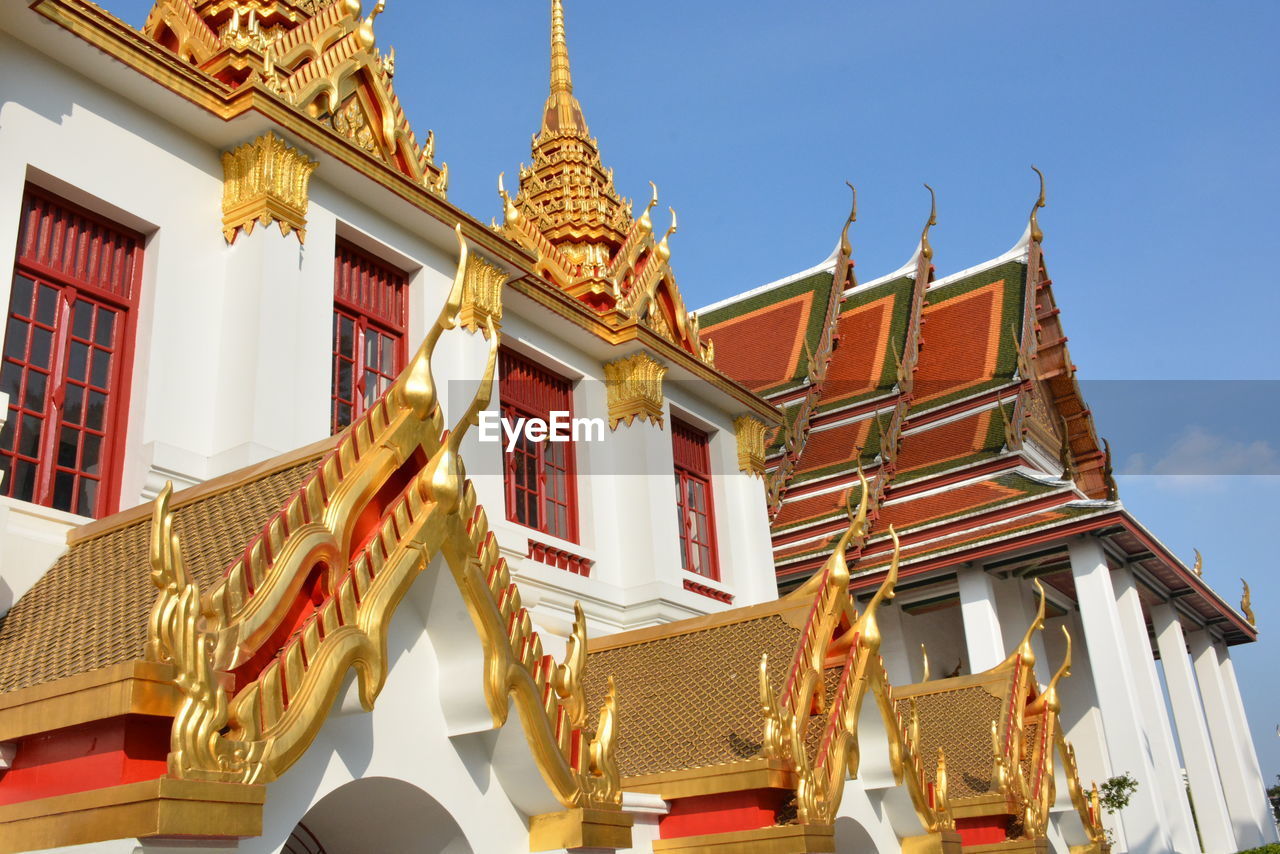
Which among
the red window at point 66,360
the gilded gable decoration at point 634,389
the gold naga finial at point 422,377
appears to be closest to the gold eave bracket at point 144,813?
the gold naga finial at point 422,377

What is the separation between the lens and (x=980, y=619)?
17.5 meters

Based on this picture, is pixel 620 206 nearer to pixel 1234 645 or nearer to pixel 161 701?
pixel 161 701

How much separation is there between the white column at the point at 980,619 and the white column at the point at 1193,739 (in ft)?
10.7

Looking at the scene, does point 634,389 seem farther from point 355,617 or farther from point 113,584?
point 355,617

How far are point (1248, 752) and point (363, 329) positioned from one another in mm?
17893

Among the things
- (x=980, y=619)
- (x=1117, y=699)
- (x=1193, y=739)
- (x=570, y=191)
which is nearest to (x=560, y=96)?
(x=570, y=191)

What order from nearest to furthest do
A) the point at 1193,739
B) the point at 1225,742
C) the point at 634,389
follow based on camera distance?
the point at 634,389, the point at 1193,739, the point at 1225,742

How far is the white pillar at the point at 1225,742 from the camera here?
19172 millimetres

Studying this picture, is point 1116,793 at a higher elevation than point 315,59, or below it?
below

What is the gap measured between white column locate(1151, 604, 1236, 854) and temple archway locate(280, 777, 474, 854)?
15.7 meters

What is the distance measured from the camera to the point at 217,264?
24.3 ft

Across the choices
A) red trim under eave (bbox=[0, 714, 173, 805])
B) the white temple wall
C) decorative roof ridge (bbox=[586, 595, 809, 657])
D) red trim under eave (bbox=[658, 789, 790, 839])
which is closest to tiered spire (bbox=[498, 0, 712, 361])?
the white temple wall

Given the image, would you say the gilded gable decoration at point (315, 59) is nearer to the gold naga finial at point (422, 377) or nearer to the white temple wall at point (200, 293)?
the white temple wall at point (200, 293)
